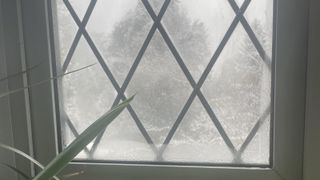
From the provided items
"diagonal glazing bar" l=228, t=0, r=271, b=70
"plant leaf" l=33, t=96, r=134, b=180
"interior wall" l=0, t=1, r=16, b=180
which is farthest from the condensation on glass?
"plant leaf" l=33, t=96, r=134, b=180

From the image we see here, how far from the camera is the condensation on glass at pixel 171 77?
2.34ft

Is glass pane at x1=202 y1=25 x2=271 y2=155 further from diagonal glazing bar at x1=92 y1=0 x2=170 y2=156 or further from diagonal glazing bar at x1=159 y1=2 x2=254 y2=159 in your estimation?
diagonal glazing bar at x1=92 y1=0 x2=170 y2=156

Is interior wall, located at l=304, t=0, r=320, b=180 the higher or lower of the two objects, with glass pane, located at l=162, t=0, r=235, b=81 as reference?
lower

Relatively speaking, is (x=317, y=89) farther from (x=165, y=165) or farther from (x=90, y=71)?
(x=90, y=71)

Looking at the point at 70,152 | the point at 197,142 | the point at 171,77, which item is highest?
the point at 171,77

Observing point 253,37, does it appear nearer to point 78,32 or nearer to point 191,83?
point 191,83

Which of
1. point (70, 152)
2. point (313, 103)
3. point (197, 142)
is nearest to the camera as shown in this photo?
point (70, 152)

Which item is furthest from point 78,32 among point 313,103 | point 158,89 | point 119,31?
point 313,103

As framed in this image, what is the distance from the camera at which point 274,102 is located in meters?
0.70

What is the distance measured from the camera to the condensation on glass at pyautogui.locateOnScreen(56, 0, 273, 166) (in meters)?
0.71

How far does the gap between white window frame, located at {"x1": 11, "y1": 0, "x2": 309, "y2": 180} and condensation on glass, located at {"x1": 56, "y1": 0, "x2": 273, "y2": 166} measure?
0.03 m

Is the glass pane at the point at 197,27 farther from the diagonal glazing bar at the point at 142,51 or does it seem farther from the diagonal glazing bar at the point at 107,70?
the diagonal glazing bar at the point at 107,70

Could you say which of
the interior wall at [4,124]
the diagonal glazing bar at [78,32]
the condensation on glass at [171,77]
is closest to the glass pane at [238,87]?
the condensation on glass at [171,77]

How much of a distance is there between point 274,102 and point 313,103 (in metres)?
0.07
